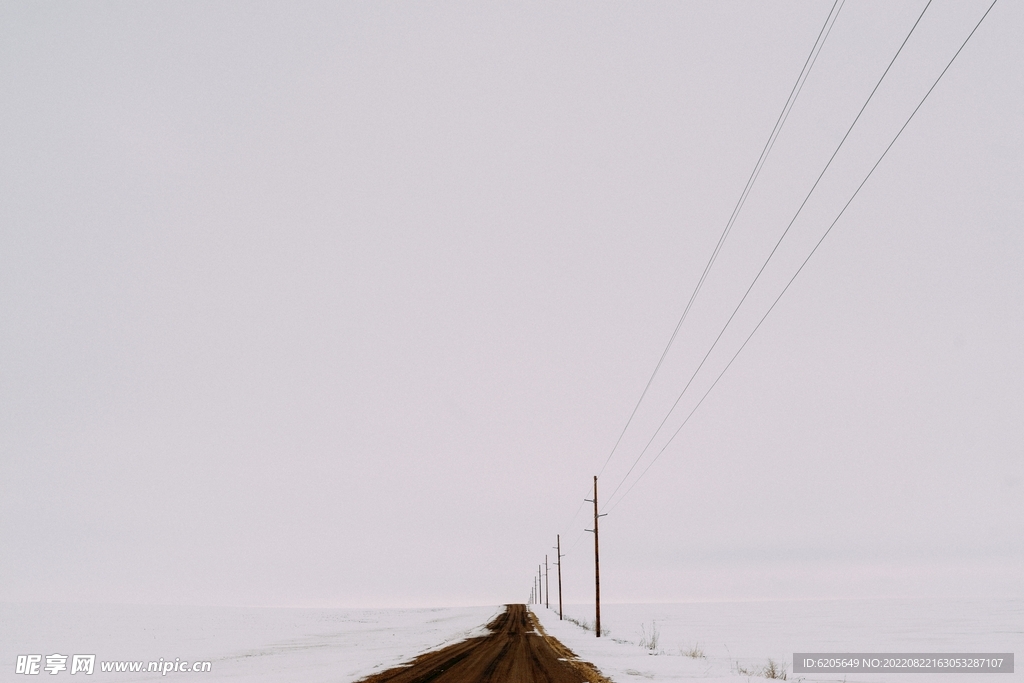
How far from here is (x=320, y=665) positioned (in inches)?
899

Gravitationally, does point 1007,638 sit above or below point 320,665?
below

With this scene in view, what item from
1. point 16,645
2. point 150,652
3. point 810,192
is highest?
point 810,192

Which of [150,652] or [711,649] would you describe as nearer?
[711,649]

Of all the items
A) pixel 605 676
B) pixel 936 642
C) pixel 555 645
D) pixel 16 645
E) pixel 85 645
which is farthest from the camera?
pixel 16 645

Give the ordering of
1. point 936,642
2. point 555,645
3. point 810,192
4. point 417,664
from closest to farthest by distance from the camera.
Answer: point 810,192
point 417,664
point 555,645
point 936,642

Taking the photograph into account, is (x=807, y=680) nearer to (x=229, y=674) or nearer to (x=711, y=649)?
(x=711, y=649)

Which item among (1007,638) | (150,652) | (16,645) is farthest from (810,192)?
(16,645)

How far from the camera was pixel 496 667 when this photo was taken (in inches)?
804

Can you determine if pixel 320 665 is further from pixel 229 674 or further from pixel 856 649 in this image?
pixel 856 649

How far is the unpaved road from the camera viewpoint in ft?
56.3

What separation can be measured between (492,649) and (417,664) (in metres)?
7.72

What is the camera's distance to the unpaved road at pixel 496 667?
1716 cm

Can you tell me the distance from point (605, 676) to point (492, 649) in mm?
12010

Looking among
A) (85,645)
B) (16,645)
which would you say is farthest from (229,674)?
(16,645)
